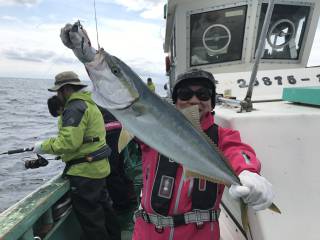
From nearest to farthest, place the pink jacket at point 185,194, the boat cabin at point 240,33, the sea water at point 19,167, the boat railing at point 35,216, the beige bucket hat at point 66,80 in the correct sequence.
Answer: the pink jacket at point 185,194 → the boat railing at point 35,216 → the beige bucket hat at point 66,80 → the boat cabin at point 240,33 → the sea water at point 19,167

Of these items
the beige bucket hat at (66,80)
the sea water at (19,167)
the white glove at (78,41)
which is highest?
the white glove at (78,41)

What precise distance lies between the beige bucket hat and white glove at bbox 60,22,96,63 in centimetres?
275

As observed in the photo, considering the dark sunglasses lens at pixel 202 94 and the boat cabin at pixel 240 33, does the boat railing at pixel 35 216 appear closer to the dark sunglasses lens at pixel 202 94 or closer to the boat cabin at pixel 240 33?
the dark sunglasses lens at pixel 202 94

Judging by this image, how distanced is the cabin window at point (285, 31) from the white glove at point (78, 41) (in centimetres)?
589

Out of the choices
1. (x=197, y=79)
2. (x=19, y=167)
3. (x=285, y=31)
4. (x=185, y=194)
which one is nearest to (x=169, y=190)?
(x=185, y=194)

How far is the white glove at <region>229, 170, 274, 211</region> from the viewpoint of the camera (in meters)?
2.15

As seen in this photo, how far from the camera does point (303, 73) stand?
5.83 metres

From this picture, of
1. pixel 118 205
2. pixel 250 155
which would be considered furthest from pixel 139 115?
pixel 118 205

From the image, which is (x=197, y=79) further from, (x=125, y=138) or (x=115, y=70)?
(x=115, y=70)

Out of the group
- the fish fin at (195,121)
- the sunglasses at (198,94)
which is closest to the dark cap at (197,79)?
the sunglasses at (198,94)

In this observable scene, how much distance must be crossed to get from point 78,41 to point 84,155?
2.92 m

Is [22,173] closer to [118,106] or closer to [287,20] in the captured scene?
[287,20]

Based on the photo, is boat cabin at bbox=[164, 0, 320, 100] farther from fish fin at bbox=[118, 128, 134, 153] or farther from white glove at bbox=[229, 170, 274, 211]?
fish fin at bbox=[118, 128, 134, 153]

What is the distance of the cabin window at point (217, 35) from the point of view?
7.44 meters
